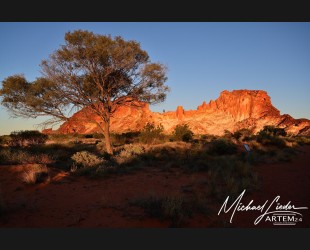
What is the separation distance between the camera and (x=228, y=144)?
17.6 meters

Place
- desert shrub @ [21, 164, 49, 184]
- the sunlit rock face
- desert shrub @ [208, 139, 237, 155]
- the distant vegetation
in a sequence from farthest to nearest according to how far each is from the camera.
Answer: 1. the sunlit rock face
2. desert shrub @ [208, 139, 237, 155]
3. desert shrub @ [21, 164, 49, 184]
4. the distant vegetation

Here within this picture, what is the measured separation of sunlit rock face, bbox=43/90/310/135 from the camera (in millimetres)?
67375

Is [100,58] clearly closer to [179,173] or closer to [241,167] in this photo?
[179,173]

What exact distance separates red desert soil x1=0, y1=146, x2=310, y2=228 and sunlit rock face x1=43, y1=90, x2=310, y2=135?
53983mm

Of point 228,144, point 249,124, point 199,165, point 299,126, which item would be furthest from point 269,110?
point 199,165

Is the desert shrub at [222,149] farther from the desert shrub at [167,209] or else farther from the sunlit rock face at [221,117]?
the sunlit rock face at [221,117]

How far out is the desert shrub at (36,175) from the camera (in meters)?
8.68

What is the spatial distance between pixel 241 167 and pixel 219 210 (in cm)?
474

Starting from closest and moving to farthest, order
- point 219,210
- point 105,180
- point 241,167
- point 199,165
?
point 219,210 → point 105,180 → point 241,167 → point 199,165

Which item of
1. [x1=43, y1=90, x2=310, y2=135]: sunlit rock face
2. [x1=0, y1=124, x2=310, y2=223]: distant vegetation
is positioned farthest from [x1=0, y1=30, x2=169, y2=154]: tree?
[x1=43, y1=90, x2=310, y2=135]: sunlit rock face
